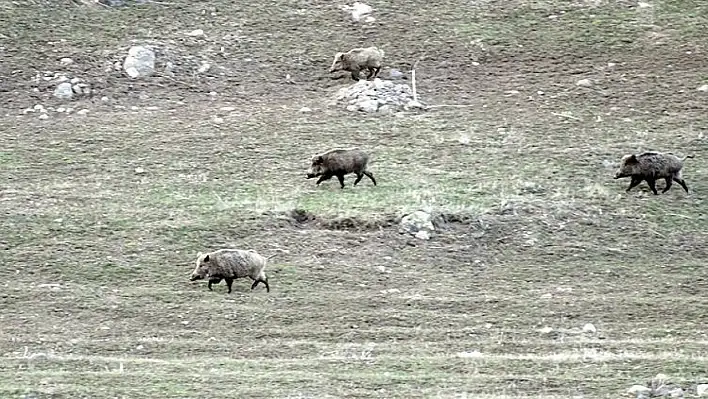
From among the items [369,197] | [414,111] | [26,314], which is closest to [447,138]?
[414,111]

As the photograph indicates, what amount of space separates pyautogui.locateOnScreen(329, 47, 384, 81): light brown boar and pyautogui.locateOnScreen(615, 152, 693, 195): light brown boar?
6204 millimetres

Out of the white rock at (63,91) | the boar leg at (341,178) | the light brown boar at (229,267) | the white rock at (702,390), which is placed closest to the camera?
the white rock at (702,390)

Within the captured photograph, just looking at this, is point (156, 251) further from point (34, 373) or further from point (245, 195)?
point (34, 373)

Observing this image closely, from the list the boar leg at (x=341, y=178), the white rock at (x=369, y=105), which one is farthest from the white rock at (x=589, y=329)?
the white rock at (x=369, y=105)

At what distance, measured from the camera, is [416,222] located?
18.3m

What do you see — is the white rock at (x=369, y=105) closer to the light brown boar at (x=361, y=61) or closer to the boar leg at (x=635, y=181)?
the light brown boar at (x=361, y=61)

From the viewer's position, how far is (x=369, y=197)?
63.8ft

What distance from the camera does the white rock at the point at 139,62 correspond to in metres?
24.6

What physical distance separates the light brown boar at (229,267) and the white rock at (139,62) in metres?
9.18

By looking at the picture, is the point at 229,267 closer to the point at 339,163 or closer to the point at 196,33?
the point at 339,163

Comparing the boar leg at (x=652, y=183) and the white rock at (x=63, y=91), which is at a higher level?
the white rock at (x=63, y=91)

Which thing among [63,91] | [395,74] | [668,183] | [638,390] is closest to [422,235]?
[668,183]

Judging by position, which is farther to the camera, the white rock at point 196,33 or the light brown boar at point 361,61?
the white rock at point 196,33

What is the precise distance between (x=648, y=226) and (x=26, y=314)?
8.67 metres
